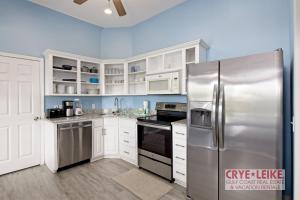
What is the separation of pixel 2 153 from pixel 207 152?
11.8 ft

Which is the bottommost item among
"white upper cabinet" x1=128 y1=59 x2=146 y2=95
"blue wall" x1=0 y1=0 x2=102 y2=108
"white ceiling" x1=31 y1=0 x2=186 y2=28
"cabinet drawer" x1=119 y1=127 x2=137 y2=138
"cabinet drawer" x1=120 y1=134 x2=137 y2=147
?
"cabinet drawer" x1=120 y1=134 x2=137 y2=147

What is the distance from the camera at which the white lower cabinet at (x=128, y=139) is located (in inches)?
128

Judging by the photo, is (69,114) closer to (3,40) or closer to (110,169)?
(110,169)

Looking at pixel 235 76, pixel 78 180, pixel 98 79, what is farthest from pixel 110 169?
pixel 235 76

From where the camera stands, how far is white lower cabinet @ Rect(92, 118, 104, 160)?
11.4ft

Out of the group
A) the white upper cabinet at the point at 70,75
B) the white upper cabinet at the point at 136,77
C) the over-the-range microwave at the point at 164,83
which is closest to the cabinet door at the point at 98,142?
the white upper cabinet at the point at 70,75

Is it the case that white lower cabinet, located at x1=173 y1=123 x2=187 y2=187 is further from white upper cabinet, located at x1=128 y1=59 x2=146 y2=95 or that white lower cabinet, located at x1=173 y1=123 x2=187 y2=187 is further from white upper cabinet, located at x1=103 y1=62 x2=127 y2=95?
white upper cabinet, located at x1=103 y1=62 x2=127 y2=95

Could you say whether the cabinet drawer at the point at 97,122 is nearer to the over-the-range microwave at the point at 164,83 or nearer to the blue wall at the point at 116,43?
the over-the-range microwave at the point at 164,83

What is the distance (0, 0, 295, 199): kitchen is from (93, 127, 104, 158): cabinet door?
0.02 metres

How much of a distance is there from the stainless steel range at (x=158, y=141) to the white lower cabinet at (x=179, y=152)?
9 cm

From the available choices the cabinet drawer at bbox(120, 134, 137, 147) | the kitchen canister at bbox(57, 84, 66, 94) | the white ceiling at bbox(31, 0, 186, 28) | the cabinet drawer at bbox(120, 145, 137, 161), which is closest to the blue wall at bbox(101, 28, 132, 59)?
the white ceiling at bbox(31, 0, 186, 28)

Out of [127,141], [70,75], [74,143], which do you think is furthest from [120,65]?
[74,143]

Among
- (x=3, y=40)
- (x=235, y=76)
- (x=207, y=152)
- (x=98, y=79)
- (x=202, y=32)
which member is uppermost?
(x=202, y=32)

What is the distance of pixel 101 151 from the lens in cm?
359
